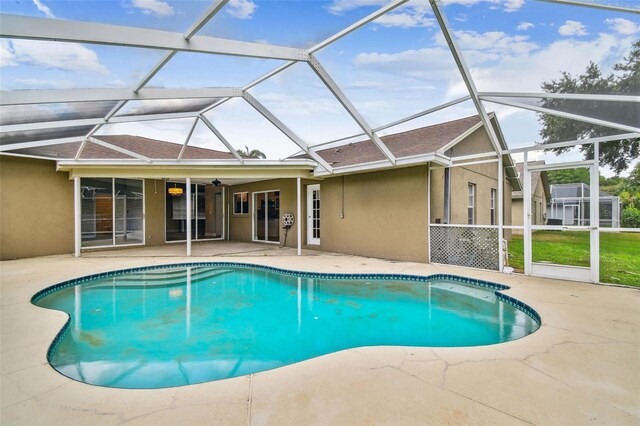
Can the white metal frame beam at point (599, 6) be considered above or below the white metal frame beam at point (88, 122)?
above

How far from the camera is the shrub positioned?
5.69 meters

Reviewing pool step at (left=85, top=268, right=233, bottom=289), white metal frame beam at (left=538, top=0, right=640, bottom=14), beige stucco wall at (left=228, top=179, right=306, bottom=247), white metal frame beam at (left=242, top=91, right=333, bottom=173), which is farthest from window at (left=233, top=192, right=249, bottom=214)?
white metal frame beam at (left=538, top=0, right=640, bottom=14)

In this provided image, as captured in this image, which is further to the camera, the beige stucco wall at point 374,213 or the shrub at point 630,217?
the beige stucco wall at point 374,213

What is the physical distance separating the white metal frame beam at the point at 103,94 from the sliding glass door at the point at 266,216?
6.60 metres

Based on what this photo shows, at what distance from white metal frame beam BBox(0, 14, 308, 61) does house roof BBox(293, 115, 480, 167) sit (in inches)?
209

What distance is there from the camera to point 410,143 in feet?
32.3

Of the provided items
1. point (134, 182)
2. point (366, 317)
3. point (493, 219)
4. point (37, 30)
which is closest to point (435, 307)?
point (366, 317)

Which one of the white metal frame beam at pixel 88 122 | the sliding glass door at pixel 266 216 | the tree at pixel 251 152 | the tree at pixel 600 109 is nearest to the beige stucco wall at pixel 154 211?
the sliding glass door at pixel 266 216

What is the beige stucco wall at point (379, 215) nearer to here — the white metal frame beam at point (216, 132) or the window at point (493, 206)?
the white metal frame beam at point (216, 132)

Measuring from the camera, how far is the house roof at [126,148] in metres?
9.27

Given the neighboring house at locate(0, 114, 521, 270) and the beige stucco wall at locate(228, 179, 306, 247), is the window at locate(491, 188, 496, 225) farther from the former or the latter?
the beige stucco wall at locate(228, 179, 306, 247)

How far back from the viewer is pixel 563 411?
2.14m

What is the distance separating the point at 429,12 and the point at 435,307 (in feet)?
15.0

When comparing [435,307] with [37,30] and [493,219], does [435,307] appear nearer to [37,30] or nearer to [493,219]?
[37,30]
